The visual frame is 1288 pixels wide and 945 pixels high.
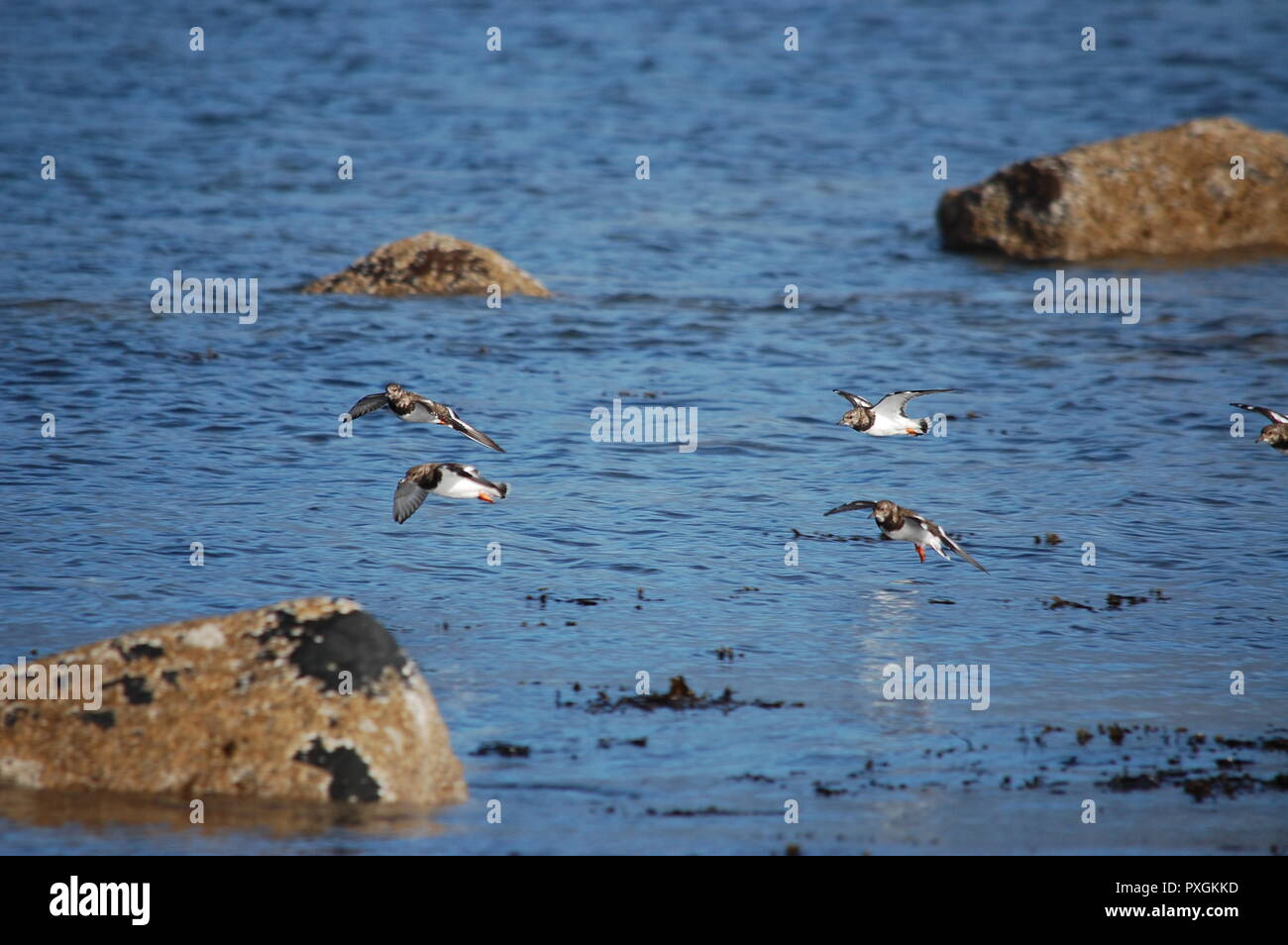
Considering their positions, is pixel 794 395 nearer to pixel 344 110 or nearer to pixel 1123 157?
pixel 1123 157

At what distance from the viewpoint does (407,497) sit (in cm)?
1272

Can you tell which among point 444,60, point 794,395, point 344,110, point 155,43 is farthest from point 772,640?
point 155,43

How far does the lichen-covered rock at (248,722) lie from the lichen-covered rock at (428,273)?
1409 centimetres

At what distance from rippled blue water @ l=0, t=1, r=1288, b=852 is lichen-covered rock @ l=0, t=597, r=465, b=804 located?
0.52m

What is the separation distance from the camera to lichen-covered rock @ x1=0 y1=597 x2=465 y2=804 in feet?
28.0

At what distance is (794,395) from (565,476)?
4301 mm

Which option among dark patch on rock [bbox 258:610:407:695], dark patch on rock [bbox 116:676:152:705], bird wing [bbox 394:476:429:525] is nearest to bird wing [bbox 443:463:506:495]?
bird wing [bbox 394:476:429:525]

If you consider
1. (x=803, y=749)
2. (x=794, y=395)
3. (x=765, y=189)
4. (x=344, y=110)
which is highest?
(x=344, y=110)

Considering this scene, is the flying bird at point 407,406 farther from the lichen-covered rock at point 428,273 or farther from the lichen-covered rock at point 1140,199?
the lichen-covered rock at point 1140,199

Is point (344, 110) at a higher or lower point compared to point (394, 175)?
higher

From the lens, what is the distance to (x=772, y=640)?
37.4 feet

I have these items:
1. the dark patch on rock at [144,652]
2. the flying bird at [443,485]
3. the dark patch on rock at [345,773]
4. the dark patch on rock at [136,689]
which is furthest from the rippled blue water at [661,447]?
the dark patch on rock at [144,652]

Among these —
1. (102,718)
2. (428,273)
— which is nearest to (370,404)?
(102,718)

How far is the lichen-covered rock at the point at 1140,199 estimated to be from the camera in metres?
25.1
